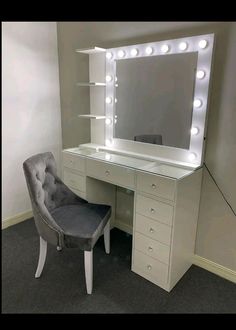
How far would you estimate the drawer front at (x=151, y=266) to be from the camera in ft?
5.83

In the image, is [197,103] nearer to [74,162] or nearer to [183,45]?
[183,45]

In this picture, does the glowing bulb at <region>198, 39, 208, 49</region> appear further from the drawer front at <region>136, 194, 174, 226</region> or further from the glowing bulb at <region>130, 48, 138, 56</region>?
the drawer front at <region>136, 194, 174, 226</region>

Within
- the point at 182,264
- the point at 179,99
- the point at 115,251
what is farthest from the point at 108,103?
the point at 182,264

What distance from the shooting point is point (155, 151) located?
2.10 meters

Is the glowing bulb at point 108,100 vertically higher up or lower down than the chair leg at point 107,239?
higher up

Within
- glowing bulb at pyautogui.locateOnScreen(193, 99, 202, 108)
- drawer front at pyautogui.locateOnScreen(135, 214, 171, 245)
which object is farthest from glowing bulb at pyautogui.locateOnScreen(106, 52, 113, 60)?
drawer front at pyautogui.locateOnScreen(135, 214, 171, 245)

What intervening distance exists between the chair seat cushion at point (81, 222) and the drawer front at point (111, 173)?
0.84 feet

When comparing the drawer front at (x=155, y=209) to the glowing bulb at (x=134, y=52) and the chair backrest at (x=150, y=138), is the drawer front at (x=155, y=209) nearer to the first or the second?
the chair backrest at (x=150, y=138)

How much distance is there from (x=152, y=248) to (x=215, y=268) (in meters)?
0.59

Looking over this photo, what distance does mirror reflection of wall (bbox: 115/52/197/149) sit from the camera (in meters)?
1.85

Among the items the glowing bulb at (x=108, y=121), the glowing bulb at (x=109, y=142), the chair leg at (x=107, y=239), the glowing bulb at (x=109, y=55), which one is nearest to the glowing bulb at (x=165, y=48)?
the glowing bulb at (x=109, y=55)
